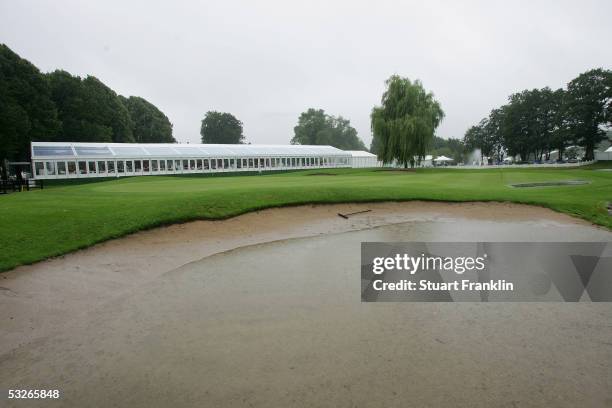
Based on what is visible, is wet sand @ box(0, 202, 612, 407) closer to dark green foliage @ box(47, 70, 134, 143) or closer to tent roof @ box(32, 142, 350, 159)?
tent roof @ box(32, 142, 350, 159)

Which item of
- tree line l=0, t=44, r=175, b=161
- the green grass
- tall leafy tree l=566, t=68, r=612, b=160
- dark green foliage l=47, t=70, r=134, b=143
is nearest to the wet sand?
the green grass

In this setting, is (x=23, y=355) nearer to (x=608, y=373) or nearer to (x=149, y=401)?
(x=149, y=401)

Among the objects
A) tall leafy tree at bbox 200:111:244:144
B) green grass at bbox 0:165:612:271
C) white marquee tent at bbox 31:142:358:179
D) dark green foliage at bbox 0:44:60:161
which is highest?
tall leafy tree at bbox 200:111:244:144

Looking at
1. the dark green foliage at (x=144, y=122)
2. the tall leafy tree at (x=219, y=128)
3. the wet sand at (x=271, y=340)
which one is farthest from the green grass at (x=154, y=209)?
the tall leafy tree at (x=219, y=128)

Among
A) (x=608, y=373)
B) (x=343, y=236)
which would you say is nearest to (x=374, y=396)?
(x=608, y=373)

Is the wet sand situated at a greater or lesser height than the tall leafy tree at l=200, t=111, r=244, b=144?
lesser

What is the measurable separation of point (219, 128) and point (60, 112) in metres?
64.7

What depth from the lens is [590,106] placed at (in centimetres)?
6475

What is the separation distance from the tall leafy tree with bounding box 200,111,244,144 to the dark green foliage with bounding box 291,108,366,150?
28130mm

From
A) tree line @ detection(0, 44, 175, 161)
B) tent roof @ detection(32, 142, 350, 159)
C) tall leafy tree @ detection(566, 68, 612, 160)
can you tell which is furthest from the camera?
Result: tall leafy tree @ detection(566, 68, 612, 160)

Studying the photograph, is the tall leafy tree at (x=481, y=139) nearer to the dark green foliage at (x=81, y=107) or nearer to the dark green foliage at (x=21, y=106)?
the dark green foliage at (x=81, y=107)

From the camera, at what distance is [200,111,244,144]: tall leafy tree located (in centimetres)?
11725

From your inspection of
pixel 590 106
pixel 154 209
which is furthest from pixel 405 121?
pixel 590 106

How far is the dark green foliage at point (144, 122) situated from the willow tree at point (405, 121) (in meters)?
57.2
